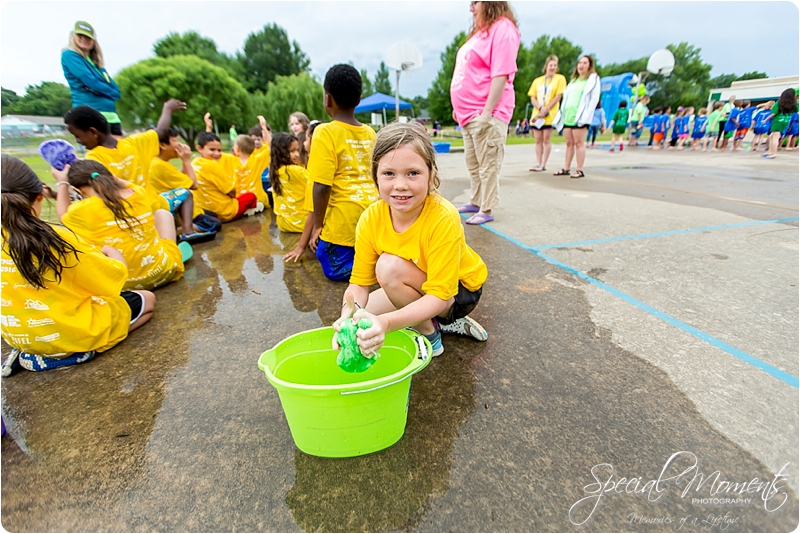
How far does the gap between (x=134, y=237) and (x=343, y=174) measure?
5.16 feet

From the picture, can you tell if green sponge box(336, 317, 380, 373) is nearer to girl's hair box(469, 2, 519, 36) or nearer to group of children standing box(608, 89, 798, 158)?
girl's hair box(469, 2, 519, 36)

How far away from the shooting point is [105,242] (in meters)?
2.62

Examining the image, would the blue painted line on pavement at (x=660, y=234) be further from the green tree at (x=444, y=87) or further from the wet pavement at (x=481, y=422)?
the green tree at (x=444, y=87)

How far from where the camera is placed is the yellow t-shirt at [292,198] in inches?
166

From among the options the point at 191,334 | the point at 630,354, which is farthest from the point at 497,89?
the point at 191,334

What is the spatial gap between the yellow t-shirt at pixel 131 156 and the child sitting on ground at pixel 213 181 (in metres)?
0.98

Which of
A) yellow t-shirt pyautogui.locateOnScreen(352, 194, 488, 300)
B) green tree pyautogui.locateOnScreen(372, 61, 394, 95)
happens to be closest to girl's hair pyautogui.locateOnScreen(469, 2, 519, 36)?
yellow t-shirt pyautogui.locateOnScreen(352, 194, 488, 300)

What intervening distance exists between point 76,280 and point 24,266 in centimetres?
22

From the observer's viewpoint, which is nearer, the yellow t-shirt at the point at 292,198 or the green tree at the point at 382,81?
the yellow t-shirt at the point at 292,198

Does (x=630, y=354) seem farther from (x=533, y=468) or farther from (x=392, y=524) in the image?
(x=392, y=524)

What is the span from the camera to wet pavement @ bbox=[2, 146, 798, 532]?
1216 millimetres

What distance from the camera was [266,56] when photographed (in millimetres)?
59969

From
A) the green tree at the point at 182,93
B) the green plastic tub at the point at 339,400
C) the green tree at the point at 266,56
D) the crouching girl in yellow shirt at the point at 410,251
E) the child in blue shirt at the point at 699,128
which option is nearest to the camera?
the green plastic tub at the point at 339,400

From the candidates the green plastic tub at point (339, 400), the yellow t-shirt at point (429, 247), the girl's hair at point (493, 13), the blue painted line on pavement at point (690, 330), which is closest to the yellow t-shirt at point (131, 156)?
the yellow t-shirt at point (429, 247)
